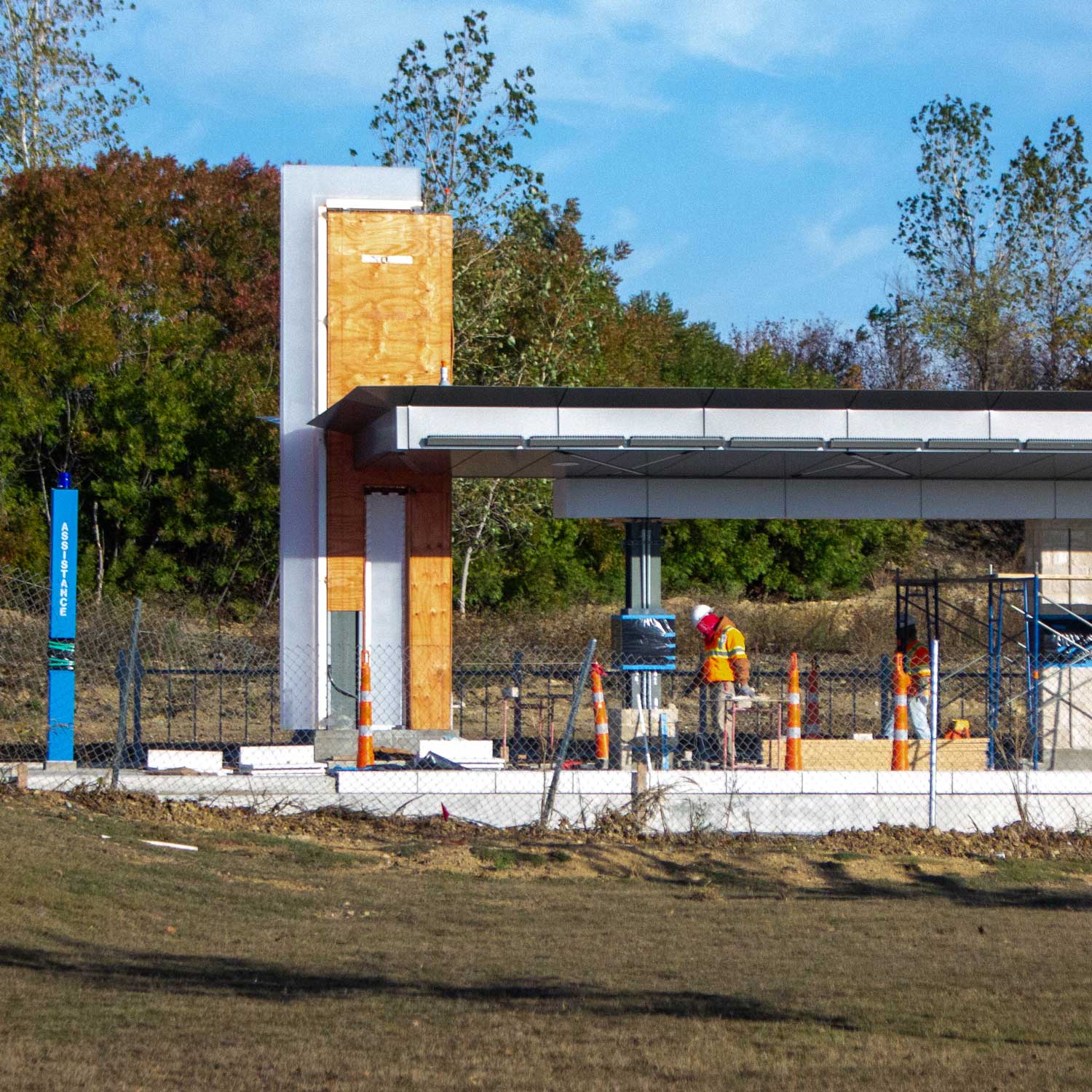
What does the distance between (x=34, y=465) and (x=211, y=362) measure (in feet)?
14.6

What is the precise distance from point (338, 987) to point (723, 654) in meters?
8.73

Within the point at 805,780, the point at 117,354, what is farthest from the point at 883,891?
the point at 117,354

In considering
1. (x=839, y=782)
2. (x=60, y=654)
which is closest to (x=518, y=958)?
(x=839, y=782)

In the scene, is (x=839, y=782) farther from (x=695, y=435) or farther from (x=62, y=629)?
(x=62, y=629)

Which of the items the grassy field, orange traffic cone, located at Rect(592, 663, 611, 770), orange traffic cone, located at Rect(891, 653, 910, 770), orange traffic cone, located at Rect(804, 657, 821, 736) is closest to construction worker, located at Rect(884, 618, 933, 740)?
orange traffic cone, located at Rect(804, 657, 821, 736)

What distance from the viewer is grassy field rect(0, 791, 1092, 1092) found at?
6.13 meters

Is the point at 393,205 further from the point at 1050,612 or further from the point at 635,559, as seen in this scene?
the point at 1050,612

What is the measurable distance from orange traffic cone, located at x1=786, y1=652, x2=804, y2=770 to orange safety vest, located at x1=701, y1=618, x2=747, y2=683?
1096 mm

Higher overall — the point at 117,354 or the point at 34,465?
the point at 117,354

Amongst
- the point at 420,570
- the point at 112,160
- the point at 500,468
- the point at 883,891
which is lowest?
the point at 883,891

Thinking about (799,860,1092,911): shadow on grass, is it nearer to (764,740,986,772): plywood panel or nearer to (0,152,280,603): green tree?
(764,740,986,772): plywood panel

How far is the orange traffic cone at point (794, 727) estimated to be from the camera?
14336 millimetres

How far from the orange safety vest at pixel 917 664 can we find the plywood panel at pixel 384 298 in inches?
266

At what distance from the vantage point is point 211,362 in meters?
32.2
